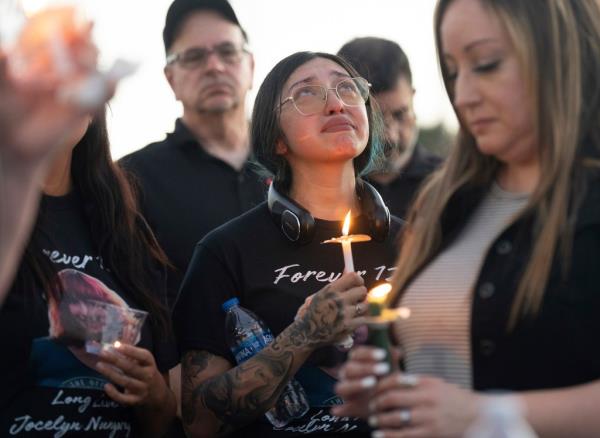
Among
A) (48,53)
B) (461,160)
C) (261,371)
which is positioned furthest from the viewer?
(261,371)

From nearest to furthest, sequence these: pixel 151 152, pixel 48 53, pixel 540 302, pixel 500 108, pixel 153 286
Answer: pixel 48 53, pixel 540 302, pixel 500 108, pixel 153 286, pixel 151 152

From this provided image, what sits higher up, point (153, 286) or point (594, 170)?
point (594, 170)

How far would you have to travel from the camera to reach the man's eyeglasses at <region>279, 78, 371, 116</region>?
184 inches

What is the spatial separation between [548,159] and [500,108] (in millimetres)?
189

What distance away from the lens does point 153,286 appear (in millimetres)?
4656

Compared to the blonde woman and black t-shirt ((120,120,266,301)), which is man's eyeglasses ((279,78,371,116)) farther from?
the blonde woman

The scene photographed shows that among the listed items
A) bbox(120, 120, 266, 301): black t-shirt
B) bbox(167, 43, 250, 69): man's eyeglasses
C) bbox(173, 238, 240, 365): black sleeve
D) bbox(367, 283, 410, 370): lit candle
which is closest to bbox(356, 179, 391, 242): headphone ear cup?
bbox(173, 238, 240, 365): black sleeve

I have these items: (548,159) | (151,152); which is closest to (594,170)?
(548,159)

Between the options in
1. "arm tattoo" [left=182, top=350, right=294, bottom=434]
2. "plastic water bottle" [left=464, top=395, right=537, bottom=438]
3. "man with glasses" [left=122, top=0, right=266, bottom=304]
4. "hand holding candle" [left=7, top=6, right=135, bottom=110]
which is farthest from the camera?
"man with glasses" [left=122, top=0, right=266, bottom=304]

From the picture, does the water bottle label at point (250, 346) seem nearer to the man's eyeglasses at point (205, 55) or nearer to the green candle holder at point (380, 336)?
the green candle holder at point (380, 336)

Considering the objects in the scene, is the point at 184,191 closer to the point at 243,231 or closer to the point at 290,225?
the point at 243,231

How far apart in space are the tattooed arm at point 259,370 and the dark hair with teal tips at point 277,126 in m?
0.85

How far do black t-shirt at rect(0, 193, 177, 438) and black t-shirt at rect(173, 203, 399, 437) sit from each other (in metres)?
0.31

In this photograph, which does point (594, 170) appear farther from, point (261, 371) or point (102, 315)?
point (102, 315)
